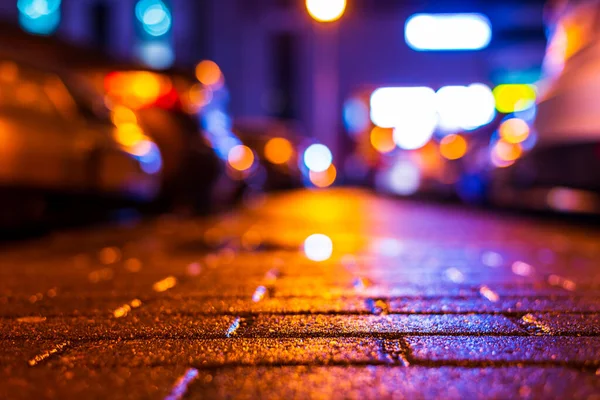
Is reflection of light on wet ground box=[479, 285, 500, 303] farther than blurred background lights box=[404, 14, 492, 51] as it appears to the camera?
No

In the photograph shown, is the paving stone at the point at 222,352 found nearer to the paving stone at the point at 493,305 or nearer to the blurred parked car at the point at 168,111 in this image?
the paving stone at the point at 493,305

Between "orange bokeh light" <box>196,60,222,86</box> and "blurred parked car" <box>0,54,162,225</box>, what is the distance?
5.71 ft

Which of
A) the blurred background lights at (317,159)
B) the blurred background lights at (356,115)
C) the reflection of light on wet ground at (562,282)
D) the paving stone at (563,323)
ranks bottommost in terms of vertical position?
the blurred background lights at (317,159)

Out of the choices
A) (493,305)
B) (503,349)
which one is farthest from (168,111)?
(503,349)

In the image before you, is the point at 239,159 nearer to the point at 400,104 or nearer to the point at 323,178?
the point at 323,178

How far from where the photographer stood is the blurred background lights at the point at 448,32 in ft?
105

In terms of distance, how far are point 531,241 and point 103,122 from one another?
403 centimetres

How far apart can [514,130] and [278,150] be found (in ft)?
30.9

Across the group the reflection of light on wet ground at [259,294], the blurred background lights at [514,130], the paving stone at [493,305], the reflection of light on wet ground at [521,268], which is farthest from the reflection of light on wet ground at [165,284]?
the blurred background lights at [514,130]

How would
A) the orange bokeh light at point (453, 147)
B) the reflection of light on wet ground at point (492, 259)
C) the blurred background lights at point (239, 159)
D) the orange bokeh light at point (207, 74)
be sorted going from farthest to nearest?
the orange bokeh light at point (453, 147), the blurred background lights at point (239, 159), the orange bokeh light at point (207, 74), the reflection of light on wet ground at point (492, 259)

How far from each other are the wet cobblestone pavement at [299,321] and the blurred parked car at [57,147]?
494 millimetres

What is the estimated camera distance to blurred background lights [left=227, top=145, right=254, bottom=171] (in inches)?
432

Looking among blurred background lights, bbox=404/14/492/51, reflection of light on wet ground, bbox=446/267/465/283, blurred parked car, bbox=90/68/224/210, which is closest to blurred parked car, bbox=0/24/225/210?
blurred parked car, bbox=90/68/224/210

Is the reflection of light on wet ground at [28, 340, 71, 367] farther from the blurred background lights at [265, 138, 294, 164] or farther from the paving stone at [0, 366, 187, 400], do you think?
the blurred background lights at [265, 138, 294, 164]
